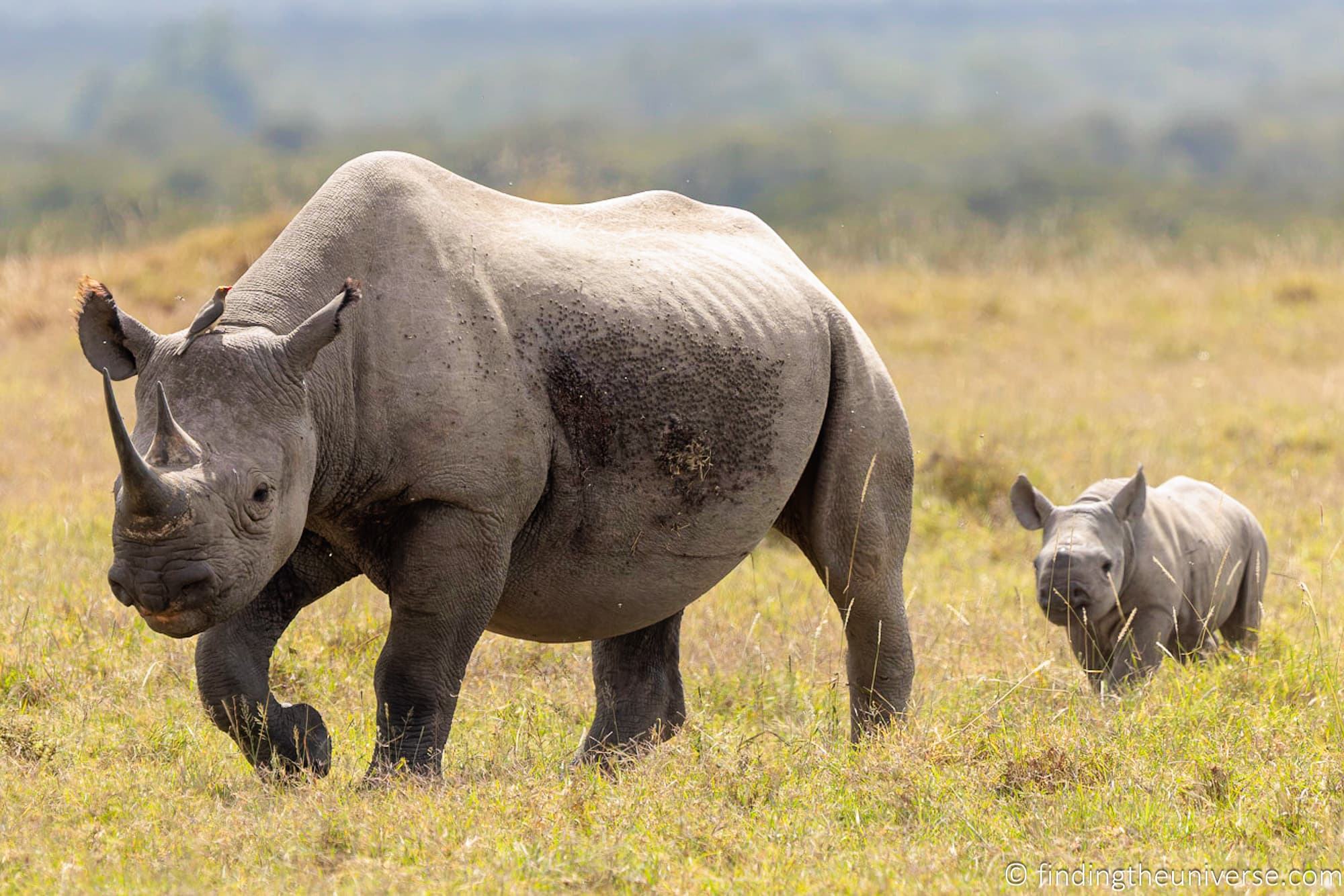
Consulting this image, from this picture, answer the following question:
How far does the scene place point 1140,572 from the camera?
635 centimetres

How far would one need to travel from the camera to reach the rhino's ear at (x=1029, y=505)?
6543 mm

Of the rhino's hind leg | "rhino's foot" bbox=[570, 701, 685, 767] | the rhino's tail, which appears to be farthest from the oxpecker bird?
the rhino's tail

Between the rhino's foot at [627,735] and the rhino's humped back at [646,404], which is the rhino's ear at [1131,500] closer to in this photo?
the rhino's humped back at [646,404]

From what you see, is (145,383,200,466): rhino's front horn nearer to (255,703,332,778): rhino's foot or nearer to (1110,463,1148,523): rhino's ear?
(255,703,332,778): rhino's foot

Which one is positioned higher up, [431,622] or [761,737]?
[431,622]

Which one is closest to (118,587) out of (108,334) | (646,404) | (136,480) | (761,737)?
(136,480)

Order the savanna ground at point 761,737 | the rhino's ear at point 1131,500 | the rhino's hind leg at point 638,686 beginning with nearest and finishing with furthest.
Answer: the savanna ground at point 761,737, the rhino's hind leg at point 638,686, the rhino's ear at point 1131,500

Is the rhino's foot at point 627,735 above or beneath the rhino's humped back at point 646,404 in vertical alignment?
beneath

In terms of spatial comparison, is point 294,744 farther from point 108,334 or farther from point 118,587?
point 108,334

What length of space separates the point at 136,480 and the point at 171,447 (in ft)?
0.74

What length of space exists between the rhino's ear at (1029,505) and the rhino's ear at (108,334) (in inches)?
135

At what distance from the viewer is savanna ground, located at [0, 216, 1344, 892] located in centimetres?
410

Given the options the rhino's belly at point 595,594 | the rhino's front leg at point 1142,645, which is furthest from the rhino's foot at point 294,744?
the rhino's front leg at point 1142,645

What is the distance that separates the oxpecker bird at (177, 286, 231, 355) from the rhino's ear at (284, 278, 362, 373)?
0.19 m
